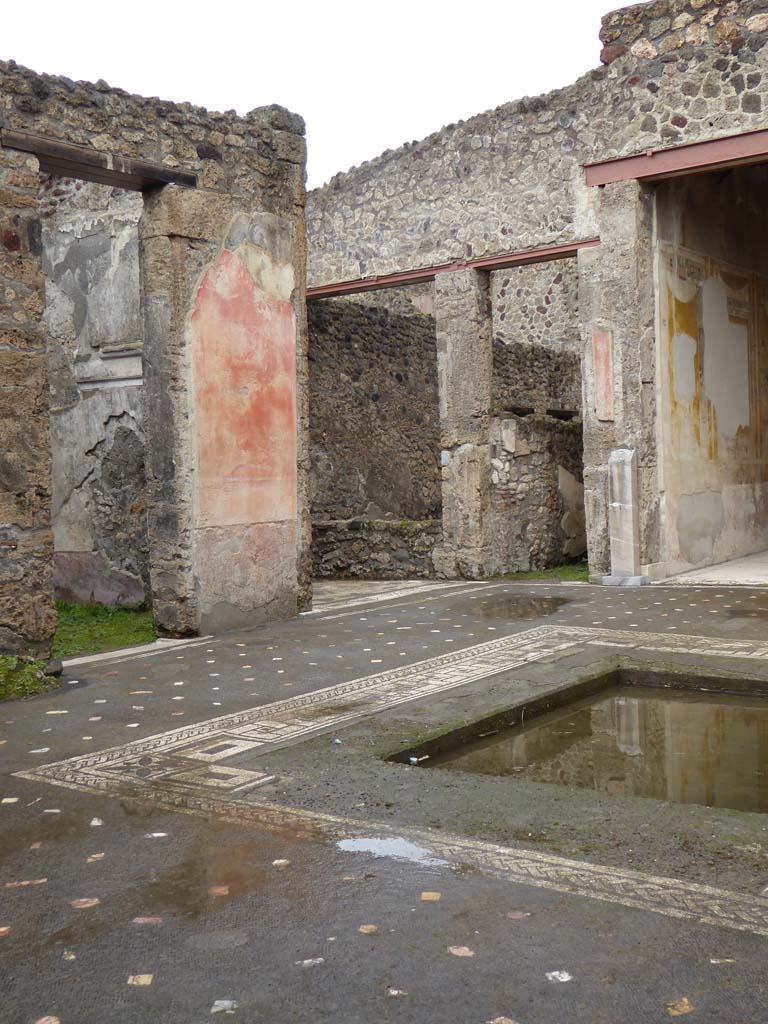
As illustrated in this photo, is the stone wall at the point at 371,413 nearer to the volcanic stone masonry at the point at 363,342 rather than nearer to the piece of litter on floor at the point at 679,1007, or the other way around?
the volcanic stone masonry at the point at 363,342

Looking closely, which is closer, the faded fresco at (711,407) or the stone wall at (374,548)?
the faded fresco at (711,407)

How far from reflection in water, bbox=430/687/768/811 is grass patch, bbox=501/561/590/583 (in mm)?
4636

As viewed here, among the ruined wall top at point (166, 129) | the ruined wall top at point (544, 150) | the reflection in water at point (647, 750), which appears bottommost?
the reflection in water at point (647, 750)

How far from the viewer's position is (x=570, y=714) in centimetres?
511

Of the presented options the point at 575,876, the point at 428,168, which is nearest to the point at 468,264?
the point at 428,168

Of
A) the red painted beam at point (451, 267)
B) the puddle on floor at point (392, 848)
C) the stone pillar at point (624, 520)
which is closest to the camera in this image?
the puddle on floor at point (392, 848)

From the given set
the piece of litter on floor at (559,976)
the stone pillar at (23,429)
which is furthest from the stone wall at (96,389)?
the piece of litter on floor at (559,976)

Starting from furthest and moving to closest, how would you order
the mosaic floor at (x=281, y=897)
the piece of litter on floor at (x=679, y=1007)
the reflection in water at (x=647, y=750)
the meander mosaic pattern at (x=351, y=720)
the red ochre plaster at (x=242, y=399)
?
the red ochre plaster at (x=242, y=399) < the reflection in water at (x=647, y=750) < the meander mosaic pattern at (x=351, y=720) < the mosaic floor at (x=281, y=897) < the piece of litter on floor at (x=679, y=1007)

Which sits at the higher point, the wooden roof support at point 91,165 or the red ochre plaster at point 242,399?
the wooden roof support at point 91,165

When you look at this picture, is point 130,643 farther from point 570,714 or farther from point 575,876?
point 575,876

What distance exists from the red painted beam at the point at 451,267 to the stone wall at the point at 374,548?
100 inches

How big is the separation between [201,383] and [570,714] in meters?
3.50

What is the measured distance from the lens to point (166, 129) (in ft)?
23.2

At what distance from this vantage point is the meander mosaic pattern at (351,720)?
2.75m
